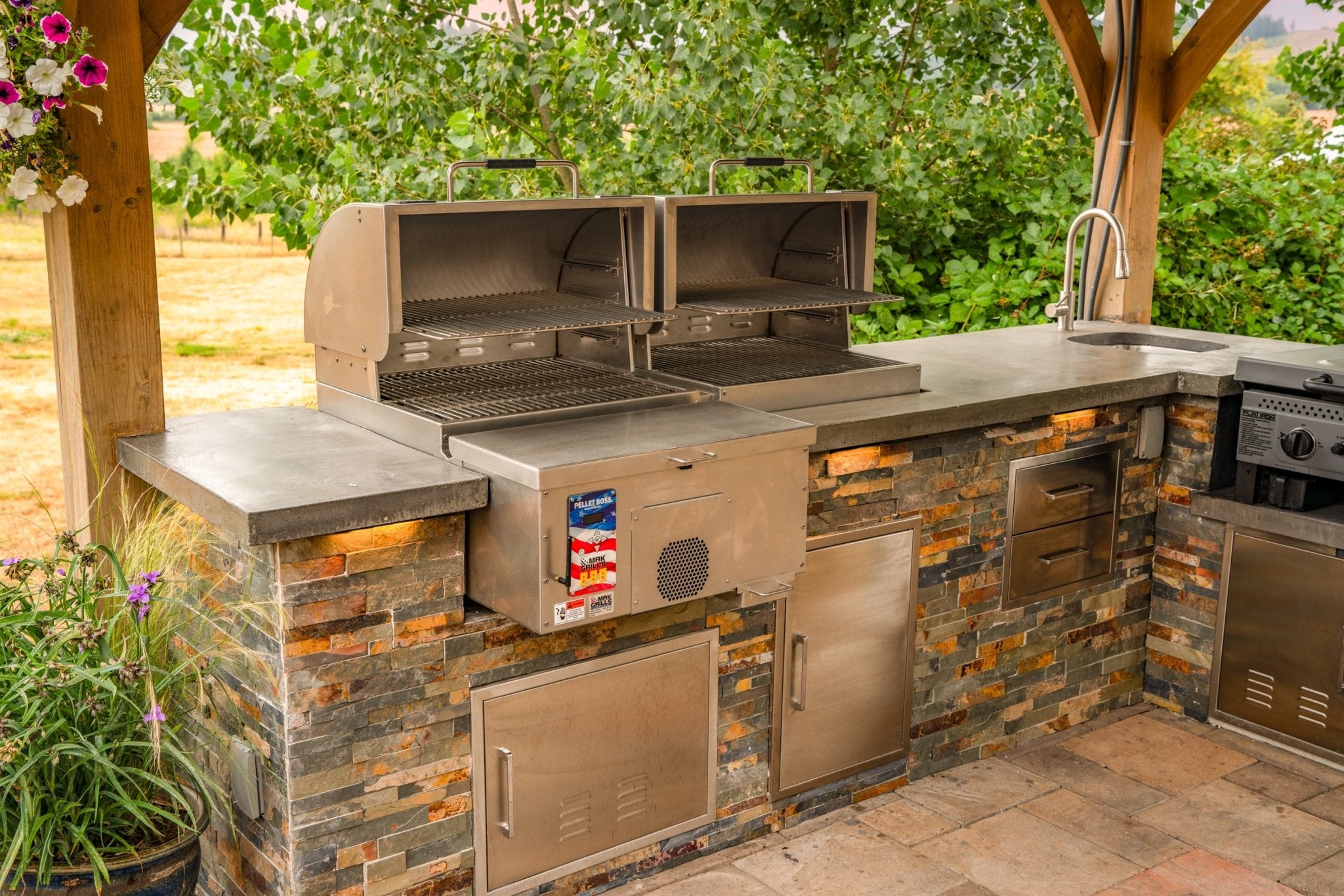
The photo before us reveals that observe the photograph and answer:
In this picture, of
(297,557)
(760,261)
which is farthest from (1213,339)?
(297,557)

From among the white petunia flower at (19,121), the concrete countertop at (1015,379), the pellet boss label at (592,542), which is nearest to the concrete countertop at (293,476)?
the pellet boss label at (592,542)

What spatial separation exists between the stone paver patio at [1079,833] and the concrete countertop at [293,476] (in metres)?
1.18

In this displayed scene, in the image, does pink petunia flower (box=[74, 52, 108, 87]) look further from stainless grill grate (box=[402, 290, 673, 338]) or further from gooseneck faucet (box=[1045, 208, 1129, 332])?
gooseneck faucet (box=[1045, 208, 1129, 332])

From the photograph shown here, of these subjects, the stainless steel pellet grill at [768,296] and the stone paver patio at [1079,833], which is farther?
the stainless steel pellet grill at [768,296]

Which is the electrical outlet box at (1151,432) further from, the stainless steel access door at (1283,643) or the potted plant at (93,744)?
the potted plant at (93,744)

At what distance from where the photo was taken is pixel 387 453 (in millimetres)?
2896

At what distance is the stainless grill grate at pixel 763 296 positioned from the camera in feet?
11.4

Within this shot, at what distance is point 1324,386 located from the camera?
3656mm

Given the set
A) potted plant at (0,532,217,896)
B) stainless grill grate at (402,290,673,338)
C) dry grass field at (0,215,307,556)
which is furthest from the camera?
dry grass field at (0,215,307,556)

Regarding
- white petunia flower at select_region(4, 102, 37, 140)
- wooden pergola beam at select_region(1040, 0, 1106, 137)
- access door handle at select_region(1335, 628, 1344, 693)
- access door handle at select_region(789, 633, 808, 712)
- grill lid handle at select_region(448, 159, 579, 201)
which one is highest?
wooden pergola beam at select_region(1040, 0, 1106, 137)

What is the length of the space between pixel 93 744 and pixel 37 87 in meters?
1.33

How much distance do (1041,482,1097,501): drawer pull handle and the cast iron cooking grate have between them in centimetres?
151

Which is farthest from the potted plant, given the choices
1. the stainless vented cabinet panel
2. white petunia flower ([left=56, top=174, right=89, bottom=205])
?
white petunia flower ([left=56, top=174, right=89, bottom=205])

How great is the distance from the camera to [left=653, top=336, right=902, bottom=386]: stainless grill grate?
3477 mm
